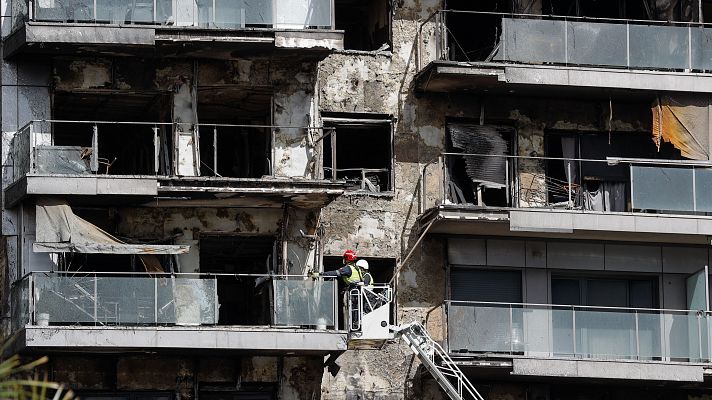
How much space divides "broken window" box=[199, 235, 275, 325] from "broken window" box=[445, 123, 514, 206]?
379 cm

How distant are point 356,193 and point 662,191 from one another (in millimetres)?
5700

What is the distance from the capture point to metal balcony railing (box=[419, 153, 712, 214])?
3294 cm

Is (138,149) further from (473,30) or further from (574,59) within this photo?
(574,59)

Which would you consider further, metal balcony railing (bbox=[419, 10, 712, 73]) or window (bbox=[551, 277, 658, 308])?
window (bbox=[551, 277, 658, 308])

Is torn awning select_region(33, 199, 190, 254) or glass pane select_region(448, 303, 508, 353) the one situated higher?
torn awning select_region(33, 199, 190, 254)

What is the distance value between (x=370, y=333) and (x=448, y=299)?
3032mm

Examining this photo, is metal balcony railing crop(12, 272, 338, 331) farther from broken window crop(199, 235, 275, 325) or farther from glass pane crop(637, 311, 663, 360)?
glass pane crop(637, 311, 663, 360)

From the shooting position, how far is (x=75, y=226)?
100 ft

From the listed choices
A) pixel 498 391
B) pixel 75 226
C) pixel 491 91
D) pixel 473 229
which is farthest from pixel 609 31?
pixel 75 226

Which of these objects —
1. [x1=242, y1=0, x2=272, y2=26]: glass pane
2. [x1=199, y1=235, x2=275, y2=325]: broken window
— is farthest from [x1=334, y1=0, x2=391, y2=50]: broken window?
[x1=199, y1=235, x2=275, y2=325]: broken window

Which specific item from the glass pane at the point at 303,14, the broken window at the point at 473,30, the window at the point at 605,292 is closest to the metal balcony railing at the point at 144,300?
the glass pane at the point at 303,14

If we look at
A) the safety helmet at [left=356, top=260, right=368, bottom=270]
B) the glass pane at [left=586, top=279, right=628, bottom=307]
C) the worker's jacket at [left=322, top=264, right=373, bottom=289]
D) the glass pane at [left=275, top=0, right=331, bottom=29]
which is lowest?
the glass pane at [left=586, top=279, right=628, bottom=307]

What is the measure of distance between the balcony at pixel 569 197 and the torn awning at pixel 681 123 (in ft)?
2.01

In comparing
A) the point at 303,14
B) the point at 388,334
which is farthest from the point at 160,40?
the point at 388,334
